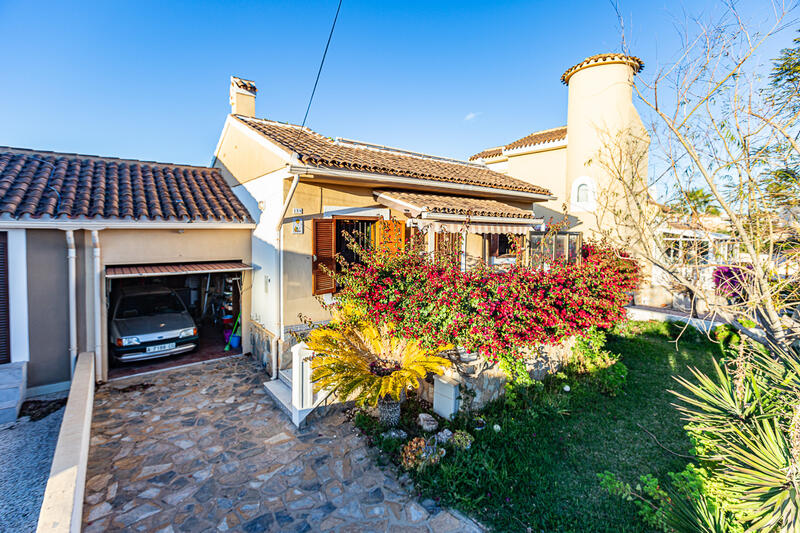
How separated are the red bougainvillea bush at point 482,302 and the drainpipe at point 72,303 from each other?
872 cm

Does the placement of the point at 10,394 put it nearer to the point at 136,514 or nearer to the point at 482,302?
the point at 136,514

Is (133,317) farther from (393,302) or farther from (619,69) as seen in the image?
(619,69)

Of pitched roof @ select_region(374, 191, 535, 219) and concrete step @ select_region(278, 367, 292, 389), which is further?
pitched roof @ select_region(374, 191, 535, 219)

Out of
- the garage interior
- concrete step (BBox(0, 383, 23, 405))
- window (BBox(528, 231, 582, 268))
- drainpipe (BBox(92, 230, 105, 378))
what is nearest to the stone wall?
the garage interior

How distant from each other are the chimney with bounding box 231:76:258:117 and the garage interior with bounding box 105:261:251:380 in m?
8.12

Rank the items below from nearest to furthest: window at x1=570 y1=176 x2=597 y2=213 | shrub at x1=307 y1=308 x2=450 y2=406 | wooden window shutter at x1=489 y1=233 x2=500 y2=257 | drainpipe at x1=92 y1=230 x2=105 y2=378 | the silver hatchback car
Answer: shrub at x1=307 y1=308 x2=450 y2=406 → drainpipe at x1=92 y1=230 x2=105 y2=378 → the silver hatchback car → wooden window shutter at x1=489 y1=233 x2=500 y2=257 → window at x1=570 y1=176 x2=597 y2=213

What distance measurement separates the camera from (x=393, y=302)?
33.8 feet

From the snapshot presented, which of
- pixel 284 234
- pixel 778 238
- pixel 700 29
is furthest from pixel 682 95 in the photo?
pixel 284 234

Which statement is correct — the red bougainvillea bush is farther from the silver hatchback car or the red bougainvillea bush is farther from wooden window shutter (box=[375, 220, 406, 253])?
the silver hatchback car

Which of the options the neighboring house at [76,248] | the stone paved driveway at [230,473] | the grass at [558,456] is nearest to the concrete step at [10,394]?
the neighboring house at [76,248]

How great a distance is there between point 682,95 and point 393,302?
8.05m

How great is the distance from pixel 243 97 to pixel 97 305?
11615mm

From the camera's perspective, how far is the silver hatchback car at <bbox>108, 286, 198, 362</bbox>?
13.7m

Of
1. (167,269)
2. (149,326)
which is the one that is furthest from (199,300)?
(167,269)
